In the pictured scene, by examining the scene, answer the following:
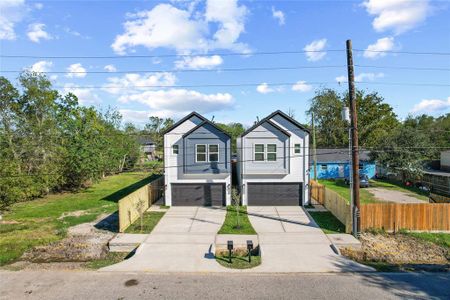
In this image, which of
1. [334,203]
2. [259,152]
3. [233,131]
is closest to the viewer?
[334,203]

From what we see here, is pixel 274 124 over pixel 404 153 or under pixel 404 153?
over

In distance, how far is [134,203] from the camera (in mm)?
19625

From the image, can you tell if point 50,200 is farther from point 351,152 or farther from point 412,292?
point 412,292

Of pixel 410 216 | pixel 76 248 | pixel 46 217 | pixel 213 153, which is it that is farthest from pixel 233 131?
pixel 76 248

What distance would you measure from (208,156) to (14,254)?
45.3 ft

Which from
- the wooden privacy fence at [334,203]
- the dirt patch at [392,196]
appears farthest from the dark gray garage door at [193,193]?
the dirt patch at [392,196]

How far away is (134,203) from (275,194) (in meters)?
11.0

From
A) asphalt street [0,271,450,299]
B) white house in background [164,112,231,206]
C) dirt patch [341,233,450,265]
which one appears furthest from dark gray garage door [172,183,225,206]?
asphalt street [0,271,450,299]

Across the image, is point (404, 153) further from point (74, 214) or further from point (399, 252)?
point (74, 214)

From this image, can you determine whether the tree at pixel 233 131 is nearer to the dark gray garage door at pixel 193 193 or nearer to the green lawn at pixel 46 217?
the dark gray garage door at pixel 193 193

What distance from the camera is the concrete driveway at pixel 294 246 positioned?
12602 millimetres

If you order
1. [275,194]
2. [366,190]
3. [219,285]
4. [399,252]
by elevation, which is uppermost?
[275,194]

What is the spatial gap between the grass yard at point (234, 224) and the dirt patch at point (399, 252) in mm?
5375

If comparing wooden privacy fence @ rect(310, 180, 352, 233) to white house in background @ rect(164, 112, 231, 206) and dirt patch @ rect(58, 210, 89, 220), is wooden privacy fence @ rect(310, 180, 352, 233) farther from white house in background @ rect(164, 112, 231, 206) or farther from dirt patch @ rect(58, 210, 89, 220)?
dirt patch @ rect(58, 210, 89, 220)
